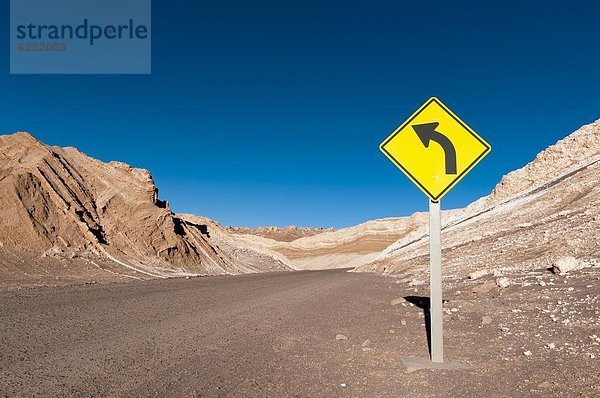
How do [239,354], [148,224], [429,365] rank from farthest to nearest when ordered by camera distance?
[148,224] < [239,354] < [429,365]

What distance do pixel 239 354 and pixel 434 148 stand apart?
4377 millimetres

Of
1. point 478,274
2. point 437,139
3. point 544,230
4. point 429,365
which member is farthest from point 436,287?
point 544,230

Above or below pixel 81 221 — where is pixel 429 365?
below

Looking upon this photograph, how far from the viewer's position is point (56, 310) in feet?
33.1

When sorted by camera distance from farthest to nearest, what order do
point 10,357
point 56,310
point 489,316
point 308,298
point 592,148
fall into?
point 592,148, point 308,298, point 56,310, point 489,316, point 10,357

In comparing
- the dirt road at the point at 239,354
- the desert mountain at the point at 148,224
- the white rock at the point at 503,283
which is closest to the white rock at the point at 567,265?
the desert mountain at the point at 148,224

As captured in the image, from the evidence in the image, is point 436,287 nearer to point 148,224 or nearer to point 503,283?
point 503,283

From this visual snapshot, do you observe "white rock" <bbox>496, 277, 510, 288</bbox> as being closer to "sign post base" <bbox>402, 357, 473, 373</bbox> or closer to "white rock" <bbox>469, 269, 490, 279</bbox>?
"white rock" <bbox>469, 269, 490, 279</bbox>

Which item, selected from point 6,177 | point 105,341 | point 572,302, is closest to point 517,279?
point 572,302

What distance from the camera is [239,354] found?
6547 mm

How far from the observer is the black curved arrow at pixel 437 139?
583 cm

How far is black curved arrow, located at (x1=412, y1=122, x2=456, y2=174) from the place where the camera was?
583 cm

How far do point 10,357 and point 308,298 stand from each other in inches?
383

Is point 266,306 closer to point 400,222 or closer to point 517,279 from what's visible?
point 517,279
